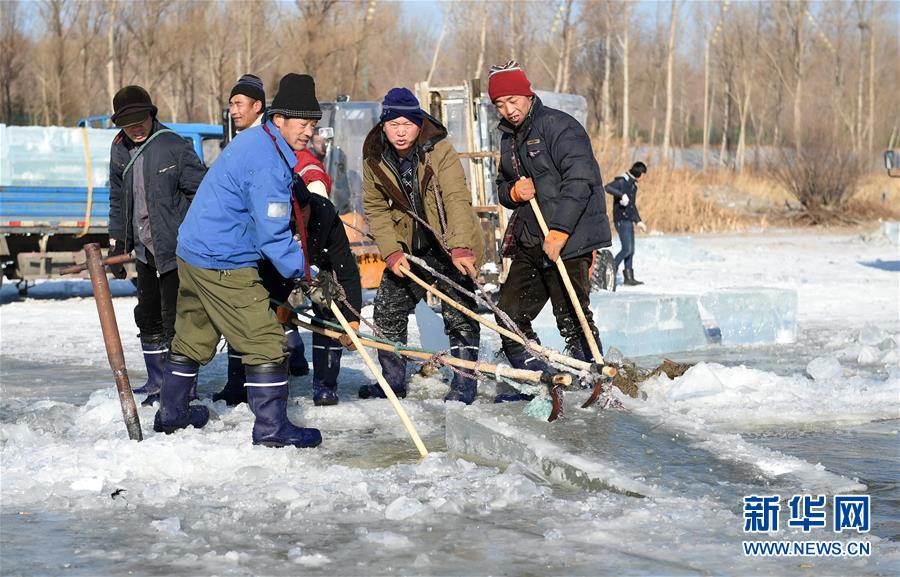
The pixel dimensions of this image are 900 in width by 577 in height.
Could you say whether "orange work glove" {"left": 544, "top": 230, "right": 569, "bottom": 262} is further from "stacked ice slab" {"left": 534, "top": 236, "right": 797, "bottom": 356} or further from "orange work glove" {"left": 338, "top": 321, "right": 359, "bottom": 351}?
"stacked ice slab" {"left": 534, "top": 236, "right": 797, "bottom": 356}

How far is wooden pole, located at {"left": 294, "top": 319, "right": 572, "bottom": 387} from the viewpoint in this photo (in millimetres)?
5289

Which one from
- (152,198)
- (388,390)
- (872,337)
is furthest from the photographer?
(872,337)

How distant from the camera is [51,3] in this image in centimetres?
2881

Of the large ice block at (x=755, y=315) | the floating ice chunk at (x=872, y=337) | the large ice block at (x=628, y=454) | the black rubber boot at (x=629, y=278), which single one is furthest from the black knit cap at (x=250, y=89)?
the black rubber boot at (x=629, y=278)

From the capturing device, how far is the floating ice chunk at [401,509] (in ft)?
14.1

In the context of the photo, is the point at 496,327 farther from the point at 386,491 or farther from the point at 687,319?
the point at 687,319

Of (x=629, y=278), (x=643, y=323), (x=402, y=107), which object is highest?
(x=402, y=107)

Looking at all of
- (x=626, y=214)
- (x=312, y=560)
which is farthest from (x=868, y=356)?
(x=626, y=214)

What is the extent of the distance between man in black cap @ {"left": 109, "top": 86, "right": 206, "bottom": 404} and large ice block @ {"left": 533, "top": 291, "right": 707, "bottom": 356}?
9.61ft

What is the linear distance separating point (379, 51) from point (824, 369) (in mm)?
34423

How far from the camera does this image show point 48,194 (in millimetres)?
13141

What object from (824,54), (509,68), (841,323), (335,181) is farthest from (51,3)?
(824,54)

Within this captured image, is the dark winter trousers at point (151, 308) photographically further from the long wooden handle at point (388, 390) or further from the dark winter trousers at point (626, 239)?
the dark winter trousers at point (626, 239)

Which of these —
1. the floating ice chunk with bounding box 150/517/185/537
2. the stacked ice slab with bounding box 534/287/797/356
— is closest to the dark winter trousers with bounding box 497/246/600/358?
the stacked ice slab with bounding box 534/287/797/356
